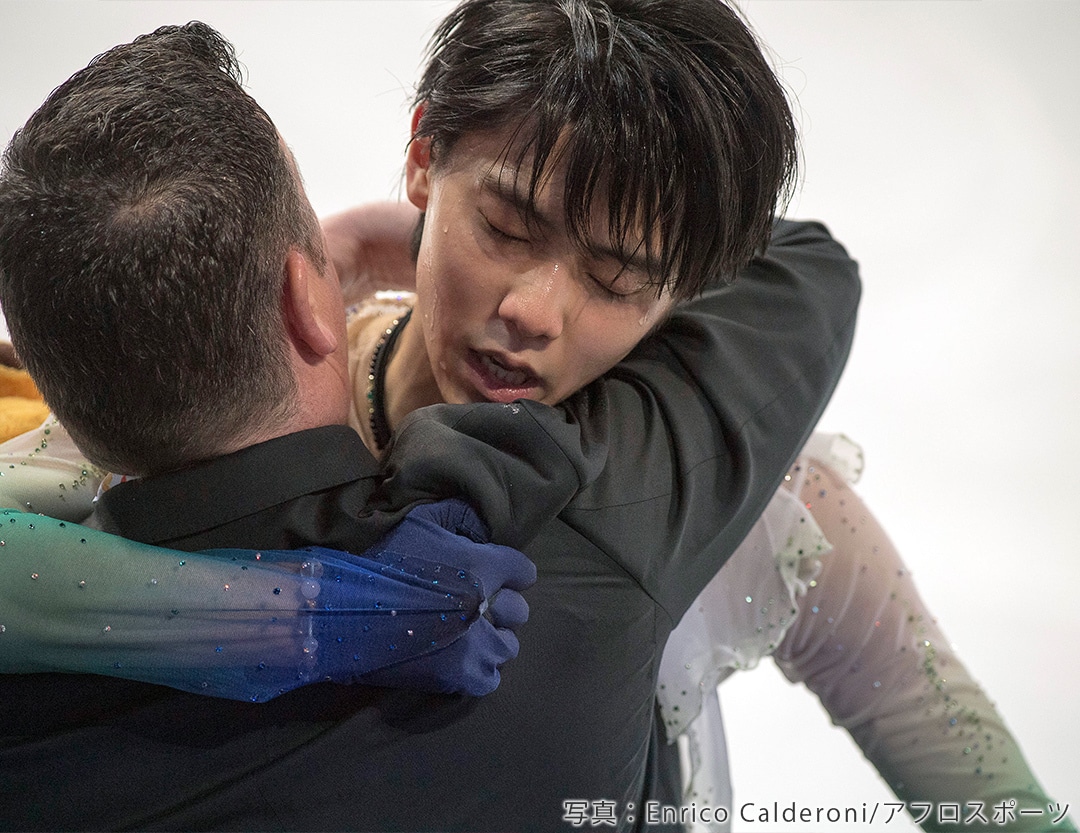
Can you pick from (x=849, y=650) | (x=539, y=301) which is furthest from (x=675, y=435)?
(x=849, y=650)

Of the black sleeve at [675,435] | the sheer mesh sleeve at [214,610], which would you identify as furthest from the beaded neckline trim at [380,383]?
the sheer mesh sleeve at [214,610]

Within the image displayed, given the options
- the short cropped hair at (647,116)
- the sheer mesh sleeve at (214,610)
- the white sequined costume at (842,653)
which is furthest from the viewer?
the white sequined costume at (842,653)

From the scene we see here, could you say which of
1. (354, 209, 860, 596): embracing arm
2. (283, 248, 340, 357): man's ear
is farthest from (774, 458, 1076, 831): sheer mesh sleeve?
(283, 248, 340, 357): man's ear

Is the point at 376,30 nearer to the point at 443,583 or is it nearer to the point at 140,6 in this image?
the point at 140,6

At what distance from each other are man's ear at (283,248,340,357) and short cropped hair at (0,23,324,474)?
0.01m

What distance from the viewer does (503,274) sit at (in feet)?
3.42

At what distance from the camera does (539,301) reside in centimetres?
102

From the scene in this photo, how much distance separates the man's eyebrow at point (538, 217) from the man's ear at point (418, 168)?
0.16 meters

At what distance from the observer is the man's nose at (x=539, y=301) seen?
3.34ft

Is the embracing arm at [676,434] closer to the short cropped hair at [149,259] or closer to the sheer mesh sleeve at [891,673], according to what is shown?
Answer: the short cropped hair at [149,259]

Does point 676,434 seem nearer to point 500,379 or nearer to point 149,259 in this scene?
A: point 500,379

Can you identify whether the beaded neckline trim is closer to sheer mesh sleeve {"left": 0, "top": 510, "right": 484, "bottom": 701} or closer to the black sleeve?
the black sleeve

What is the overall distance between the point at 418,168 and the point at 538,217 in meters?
0.24

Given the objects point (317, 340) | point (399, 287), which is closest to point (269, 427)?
point (317, 340)
